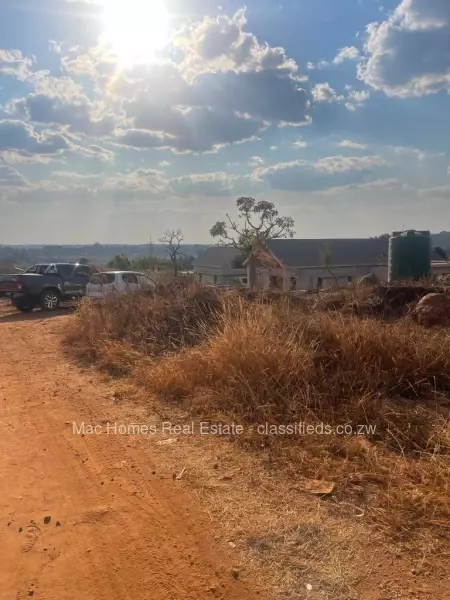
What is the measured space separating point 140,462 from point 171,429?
0.83 metres

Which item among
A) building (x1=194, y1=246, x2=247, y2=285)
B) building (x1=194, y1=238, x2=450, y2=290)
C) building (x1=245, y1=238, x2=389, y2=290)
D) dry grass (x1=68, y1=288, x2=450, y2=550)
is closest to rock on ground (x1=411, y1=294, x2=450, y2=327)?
dry grass (x1=68, y1=288, x2=450, y2=550)

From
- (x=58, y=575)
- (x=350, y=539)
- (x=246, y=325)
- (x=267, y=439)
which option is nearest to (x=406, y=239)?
(x=246, y=325)

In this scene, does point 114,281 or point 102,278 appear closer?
point 102,278

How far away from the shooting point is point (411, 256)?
14.1m

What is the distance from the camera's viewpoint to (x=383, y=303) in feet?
30.1

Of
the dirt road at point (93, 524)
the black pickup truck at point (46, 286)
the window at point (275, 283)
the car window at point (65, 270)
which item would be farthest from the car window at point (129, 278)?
the dirt road at point (93, 524)

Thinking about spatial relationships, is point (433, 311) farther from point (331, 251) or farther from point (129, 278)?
point (331, 251)

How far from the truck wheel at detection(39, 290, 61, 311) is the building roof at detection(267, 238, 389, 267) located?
28255 mm

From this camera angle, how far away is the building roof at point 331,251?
44625 mm

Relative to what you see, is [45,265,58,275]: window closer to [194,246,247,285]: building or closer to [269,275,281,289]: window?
[269,275,281,289]: window

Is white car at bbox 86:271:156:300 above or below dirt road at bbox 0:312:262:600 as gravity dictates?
above

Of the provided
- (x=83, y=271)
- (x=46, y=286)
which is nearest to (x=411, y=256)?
(x=83, y=271)

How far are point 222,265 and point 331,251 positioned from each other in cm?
1704

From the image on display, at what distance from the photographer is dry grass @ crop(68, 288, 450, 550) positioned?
3.64 metres
